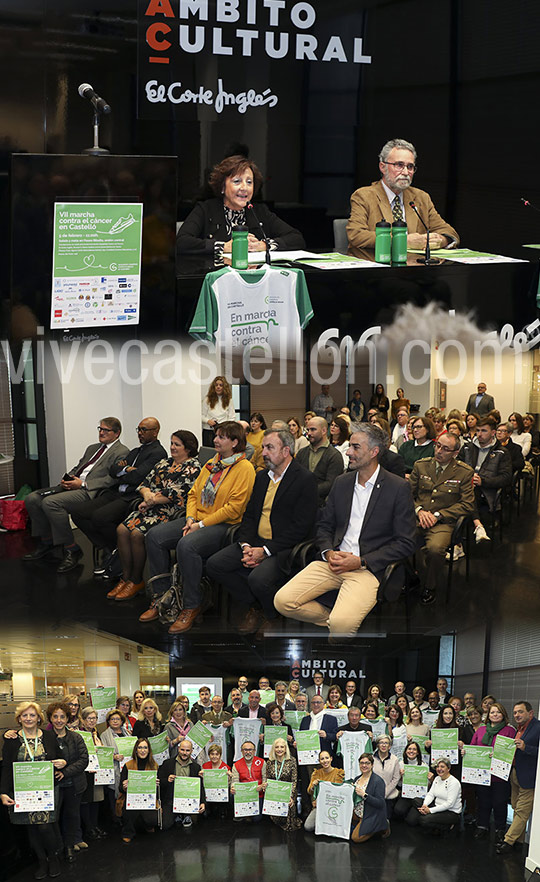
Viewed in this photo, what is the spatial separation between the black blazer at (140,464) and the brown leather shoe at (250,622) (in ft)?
4.02

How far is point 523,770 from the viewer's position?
5301 millimetres

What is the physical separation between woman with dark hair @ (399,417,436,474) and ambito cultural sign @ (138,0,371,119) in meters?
3.17

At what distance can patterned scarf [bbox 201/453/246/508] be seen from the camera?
6.07 meters

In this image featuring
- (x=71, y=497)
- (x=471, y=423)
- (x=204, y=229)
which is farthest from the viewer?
(x=471, y=423)

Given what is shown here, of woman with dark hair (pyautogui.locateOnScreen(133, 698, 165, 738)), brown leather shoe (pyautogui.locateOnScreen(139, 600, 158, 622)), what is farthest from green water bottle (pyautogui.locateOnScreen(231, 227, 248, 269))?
woman with dark hair (pyautogui.locateOnScreen(133, 698, 165, 738))

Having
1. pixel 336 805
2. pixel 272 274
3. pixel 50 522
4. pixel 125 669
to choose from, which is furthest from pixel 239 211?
pixel 336 805

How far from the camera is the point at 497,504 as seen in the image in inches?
287

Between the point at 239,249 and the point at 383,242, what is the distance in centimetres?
89

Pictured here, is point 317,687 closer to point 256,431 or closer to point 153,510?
point 153,510

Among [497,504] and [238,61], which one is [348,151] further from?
[497,504]

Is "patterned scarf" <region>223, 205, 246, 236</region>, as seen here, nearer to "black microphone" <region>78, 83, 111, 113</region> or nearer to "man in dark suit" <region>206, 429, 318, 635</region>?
"black microphone" <region>78, 83, 111, 113</region>

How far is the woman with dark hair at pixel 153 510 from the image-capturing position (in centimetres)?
629

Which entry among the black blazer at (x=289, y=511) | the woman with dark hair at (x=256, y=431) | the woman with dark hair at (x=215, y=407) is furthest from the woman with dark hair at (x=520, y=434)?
the black blazer at (x=289, y=511)

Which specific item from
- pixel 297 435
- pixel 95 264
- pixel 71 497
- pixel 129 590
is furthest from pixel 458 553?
pixel 95 264
